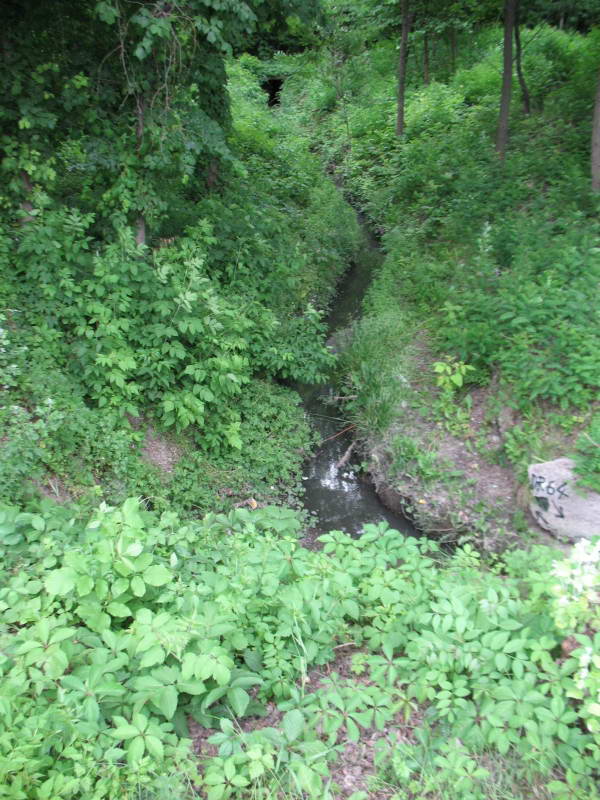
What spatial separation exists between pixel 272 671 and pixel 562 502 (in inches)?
153

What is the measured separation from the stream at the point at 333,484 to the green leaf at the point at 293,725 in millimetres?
3071

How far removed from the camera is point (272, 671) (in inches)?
113

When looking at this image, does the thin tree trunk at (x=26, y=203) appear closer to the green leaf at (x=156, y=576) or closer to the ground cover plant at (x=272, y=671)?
the ground cover plant at (x=272, y=671)

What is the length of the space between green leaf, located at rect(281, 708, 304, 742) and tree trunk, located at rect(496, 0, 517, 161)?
1141cm

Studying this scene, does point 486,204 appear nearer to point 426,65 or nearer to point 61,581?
point 61,581

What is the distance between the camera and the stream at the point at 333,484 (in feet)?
21.7

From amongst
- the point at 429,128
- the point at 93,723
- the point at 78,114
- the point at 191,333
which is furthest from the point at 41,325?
the point at 429,128

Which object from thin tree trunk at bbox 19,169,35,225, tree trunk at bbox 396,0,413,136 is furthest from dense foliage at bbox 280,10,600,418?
thin tree trunk at bbox 19,169,35,225

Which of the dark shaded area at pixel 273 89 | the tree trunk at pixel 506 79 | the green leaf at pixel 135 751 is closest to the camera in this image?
the green leaf at pixel 135 751

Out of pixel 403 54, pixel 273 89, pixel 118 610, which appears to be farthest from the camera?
pixel 273 89

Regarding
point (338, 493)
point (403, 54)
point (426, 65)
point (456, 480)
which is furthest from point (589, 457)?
point (426, 65)

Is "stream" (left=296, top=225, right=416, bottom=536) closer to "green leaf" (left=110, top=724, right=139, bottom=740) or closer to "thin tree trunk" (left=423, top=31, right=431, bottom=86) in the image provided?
"green leaf" (left=110, top=724, right=139, bottom=740)

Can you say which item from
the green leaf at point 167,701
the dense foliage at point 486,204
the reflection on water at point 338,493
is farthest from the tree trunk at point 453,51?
the green leaf at point 167,701

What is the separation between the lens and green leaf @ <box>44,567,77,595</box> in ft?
8.64
